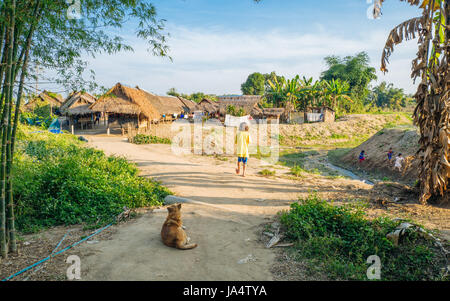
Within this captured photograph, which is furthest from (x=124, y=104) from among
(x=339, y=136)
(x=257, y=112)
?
(x=339, y=136)

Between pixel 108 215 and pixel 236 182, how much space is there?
3813 mm

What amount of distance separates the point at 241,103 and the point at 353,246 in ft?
90.0

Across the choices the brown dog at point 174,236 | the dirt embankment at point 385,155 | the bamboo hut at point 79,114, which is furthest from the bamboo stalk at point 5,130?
the bamboo hut at point 79,114

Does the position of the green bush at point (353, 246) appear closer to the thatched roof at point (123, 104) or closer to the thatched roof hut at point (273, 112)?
the thatched roof at point (123, 104)

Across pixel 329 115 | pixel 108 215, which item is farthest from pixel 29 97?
pixel 329 115

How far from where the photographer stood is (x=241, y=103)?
1190 inches

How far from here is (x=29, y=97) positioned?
3910 mm

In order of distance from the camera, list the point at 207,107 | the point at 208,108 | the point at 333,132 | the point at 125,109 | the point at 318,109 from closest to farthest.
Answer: the point at 125,109, the point at 333,132, the point at 318,109, the point at 208,108, the point at 207,107

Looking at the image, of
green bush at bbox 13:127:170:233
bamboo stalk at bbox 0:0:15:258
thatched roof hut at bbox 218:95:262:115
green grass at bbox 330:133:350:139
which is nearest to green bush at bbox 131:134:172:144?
green bush at bbox 13:127:170:233

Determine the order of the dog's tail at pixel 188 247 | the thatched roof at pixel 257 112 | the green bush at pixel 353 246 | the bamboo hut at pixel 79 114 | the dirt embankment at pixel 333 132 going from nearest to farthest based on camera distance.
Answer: the green bush at pixel 353 246
the dog's tail at pixel 188 247
the dirt embankment at pixel 333 132
the bamboo hut at pixel 79 114
the thatched roof at pixel 257 112

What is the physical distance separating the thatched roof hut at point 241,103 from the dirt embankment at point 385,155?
14793 mm

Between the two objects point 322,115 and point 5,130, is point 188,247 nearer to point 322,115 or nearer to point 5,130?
point 5,130

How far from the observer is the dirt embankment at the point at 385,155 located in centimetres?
1182
